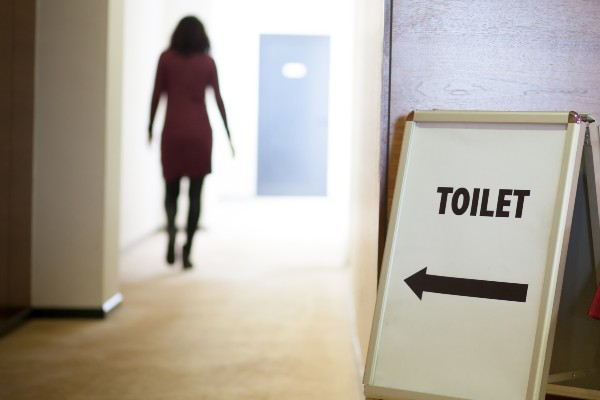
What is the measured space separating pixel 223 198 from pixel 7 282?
5.40m

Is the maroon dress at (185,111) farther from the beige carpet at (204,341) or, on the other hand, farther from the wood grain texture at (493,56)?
the wood grain texture at (493,56)

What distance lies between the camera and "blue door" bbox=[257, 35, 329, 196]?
797 centimetres

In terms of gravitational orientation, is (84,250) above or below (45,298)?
above

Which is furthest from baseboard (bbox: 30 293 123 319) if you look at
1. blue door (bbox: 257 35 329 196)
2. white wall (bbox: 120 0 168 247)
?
blue door (bbox: 257 35 329 196)

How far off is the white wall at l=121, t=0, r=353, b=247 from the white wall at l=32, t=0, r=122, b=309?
1.78 metres

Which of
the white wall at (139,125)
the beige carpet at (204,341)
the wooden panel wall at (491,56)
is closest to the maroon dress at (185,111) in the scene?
the beige carpet at (204,341)

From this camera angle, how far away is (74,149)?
264 cm

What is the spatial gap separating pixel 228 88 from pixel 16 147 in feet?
17.0

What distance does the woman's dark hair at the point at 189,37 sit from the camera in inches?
140

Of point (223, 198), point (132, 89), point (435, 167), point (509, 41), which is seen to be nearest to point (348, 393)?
point (435, 167)

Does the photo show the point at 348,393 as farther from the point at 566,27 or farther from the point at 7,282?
the point at 7,282

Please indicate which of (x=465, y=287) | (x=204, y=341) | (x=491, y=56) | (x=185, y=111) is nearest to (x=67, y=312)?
(x=204, y=341)

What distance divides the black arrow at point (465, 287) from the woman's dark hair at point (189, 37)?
248 cm

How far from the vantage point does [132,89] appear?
4660 mm
